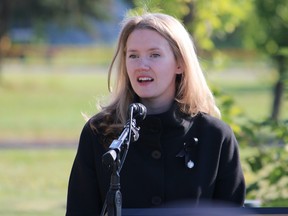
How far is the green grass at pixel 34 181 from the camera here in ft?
35.1

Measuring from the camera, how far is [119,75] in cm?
423

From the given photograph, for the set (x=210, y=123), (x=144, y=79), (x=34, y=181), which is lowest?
(x=34, y=181)

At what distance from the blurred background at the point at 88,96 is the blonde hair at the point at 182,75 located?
264 millimetres

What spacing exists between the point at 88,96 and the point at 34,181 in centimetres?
1884

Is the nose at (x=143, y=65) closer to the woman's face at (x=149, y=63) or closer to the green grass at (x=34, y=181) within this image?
the woman's face at (x=149, y=63)

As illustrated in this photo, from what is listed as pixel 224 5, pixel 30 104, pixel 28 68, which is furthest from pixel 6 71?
pixel 224 5

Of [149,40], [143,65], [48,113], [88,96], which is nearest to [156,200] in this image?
[143,65]

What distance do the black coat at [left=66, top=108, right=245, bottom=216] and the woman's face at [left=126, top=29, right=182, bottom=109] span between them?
136 millimetres

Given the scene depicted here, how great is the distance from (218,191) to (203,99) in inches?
18.4

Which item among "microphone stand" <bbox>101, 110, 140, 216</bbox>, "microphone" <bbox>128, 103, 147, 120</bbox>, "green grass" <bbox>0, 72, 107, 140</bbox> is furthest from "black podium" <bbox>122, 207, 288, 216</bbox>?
"green grass" <bbox>0, 72, 107, 140</bbox>

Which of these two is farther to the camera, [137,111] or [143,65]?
[143,65]

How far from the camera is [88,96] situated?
1246 inches

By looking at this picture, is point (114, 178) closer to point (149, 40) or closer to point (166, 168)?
point (166, 168)

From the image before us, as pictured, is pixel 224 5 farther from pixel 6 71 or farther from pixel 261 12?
pixel 6 71
